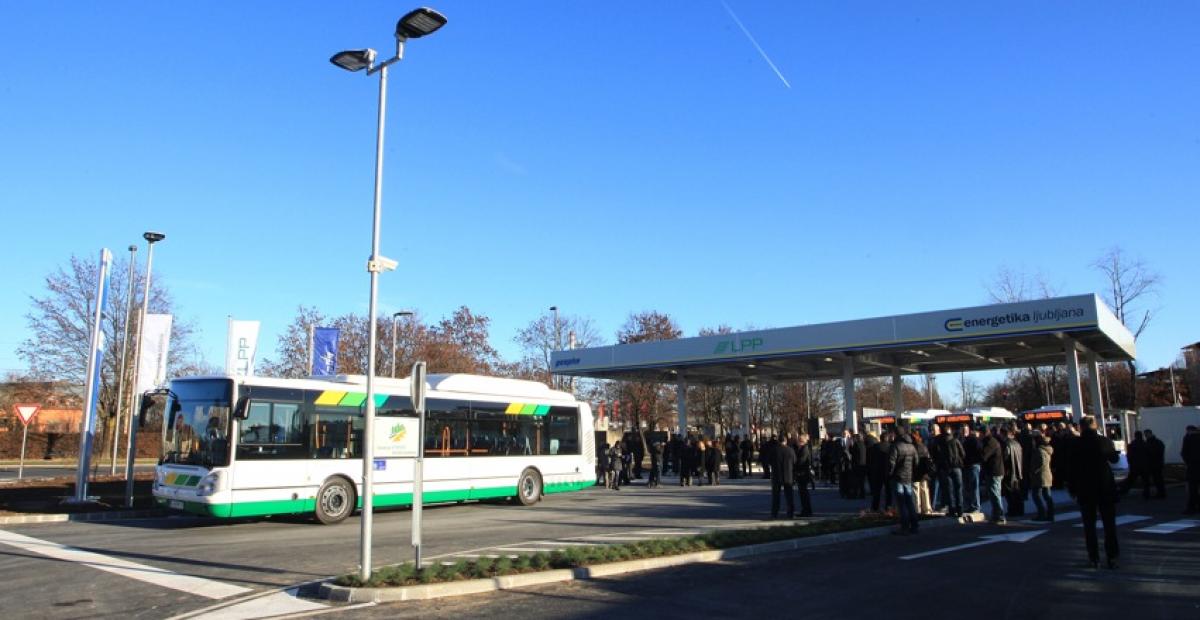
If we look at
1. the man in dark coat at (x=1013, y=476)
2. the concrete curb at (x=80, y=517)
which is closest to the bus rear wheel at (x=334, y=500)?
the concrete curb at (x=80, y=517)

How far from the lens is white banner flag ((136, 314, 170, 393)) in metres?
20.1

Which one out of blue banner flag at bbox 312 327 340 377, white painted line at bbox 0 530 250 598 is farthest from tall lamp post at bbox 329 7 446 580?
blue banner flag at bbox 312 327 340 377

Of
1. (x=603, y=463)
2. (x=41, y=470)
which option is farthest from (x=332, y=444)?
(x=41, y=470)

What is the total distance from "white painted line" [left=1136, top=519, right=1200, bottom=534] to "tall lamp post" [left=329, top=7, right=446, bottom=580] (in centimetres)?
1214

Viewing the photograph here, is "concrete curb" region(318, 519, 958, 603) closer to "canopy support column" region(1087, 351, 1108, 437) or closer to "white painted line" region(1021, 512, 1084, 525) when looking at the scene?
"white painted line" region(1021, 512, 1084, 525)

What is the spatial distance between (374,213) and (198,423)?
7552mm

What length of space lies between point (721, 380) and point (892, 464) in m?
28.2

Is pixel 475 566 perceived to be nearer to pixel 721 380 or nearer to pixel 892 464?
pixel 892 464

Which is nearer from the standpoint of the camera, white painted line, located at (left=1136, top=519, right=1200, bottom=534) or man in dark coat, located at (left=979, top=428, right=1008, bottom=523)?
white painted line, located at (left=1136, top=519, right=1200, bottom=534)

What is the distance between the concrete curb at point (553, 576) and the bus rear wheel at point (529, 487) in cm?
948

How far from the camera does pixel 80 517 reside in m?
16.7

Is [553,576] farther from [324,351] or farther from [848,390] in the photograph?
[848,390]

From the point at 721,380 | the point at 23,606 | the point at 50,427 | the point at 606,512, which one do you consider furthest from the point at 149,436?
the point at 23,606

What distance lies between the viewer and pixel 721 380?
41125 millimetres
